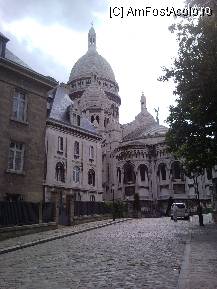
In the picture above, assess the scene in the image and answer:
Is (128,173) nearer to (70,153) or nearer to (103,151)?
(103,151)

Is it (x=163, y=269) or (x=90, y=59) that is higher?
(x=90, y=59)

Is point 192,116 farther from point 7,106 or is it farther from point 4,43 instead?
point 4,43

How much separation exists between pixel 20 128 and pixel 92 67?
65.9 m

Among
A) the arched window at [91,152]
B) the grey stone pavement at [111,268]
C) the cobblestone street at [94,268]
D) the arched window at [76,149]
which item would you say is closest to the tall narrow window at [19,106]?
the cobblestone street at [94,268]

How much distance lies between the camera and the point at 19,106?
2362 centimetres

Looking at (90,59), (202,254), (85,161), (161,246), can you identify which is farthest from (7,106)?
(90,59)

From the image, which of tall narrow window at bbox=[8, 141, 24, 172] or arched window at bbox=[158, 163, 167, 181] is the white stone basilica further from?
tall narrow window at bbox=[8, 141, 24, 172]

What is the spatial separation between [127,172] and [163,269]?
53.2 meters

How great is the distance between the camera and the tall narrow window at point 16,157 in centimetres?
2267

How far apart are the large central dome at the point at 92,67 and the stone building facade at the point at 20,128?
203 feet

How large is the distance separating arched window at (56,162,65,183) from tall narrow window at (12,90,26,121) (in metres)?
18.8

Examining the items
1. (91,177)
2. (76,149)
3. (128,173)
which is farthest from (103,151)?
(76,149)

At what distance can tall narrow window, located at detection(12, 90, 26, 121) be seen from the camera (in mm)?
23266

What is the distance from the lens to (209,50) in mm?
18703
